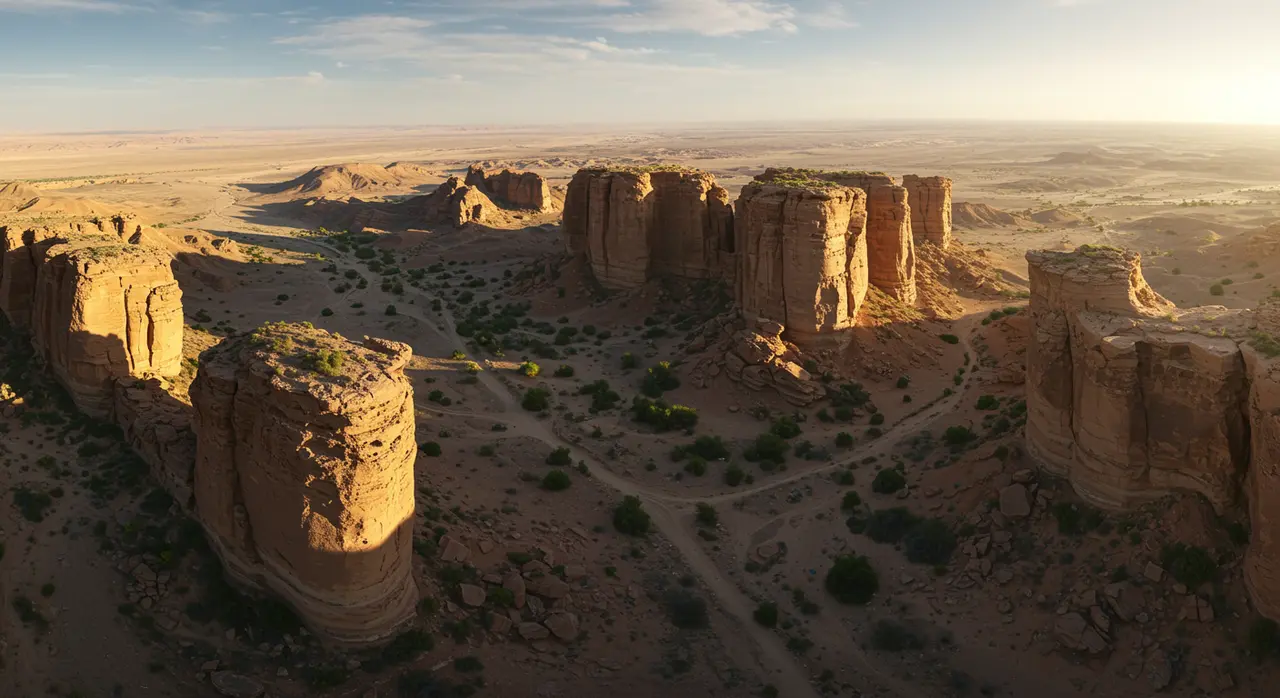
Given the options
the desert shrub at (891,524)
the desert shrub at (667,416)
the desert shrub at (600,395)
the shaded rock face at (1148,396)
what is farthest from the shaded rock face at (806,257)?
the desert shrub at (891,524)

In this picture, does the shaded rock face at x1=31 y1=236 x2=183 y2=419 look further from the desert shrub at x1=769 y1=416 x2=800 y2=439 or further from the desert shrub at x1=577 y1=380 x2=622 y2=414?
the desert shrub at x1=769 y1=416 x2=800 y2=439

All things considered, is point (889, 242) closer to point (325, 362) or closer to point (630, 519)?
point (630, 519)

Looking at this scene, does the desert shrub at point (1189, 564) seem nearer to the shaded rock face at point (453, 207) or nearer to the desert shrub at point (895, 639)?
the desert shrub at point (895, 639)

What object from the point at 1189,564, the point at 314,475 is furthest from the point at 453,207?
the point at 1189,564

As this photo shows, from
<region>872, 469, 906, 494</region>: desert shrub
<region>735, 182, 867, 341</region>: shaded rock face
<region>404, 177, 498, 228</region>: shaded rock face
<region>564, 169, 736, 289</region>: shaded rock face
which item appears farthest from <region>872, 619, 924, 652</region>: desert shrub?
<region>404, 177, 498, 228</region>: shaded rock face

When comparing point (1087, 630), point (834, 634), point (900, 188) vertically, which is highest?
point (900, 188)

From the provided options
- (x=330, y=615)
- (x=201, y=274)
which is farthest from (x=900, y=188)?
(x=201, y=274)

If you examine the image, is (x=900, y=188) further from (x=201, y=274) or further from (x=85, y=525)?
(x=201, y=274)
